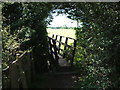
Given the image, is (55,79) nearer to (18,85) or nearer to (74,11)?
(18,85)

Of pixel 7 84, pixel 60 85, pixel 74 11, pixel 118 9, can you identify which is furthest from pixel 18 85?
pixel 118 9

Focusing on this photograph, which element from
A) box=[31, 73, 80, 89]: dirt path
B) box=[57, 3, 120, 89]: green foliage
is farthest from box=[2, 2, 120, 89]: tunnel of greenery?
box=[31, 73, 80, 89]: dirt path

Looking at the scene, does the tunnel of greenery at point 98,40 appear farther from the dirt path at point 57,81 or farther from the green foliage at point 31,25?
the dirt path at point 57,81

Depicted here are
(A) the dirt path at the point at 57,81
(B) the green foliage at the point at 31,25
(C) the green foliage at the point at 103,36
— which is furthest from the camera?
(A) the dirt path at the point at 57,81

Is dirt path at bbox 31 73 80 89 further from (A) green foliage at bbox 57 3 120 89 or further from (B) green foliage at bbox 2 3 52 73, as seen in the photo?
(A) green foliage at bbox 57 3 120 89

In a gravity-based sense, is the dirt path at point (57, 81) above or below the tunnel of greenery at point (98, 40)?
below

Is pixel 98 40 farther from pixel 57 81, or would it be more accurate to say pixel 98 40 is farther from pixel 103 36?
pixel 57 81

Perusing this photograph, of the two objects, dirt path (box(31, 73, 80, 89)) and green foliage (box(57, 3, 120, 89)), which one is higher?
green foliage (box(57, 3, 120, 89))

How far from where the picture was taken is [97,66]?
2.78 metres

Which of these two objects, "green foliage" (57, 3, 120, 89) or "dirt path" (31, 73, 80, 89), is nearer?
"green foliage" (57, 3, 120, 89)

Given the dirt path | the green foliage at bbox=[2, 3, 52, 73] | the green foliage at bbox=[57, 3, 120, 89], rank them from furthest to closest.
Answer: the dirt path
the green foliage at bbox=[2, 3, 52, 73]
the green foliage at bbox=[57, 3, 120, 89]

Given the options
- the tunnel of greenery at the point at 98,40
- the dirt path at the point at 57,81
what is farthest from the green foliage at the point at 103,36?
the dirt path at the point at 57,81

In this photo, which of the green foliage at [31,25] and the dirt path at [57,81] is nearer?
the green foliage at [31,25]

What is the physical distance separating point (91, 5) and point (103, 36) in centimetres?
42
